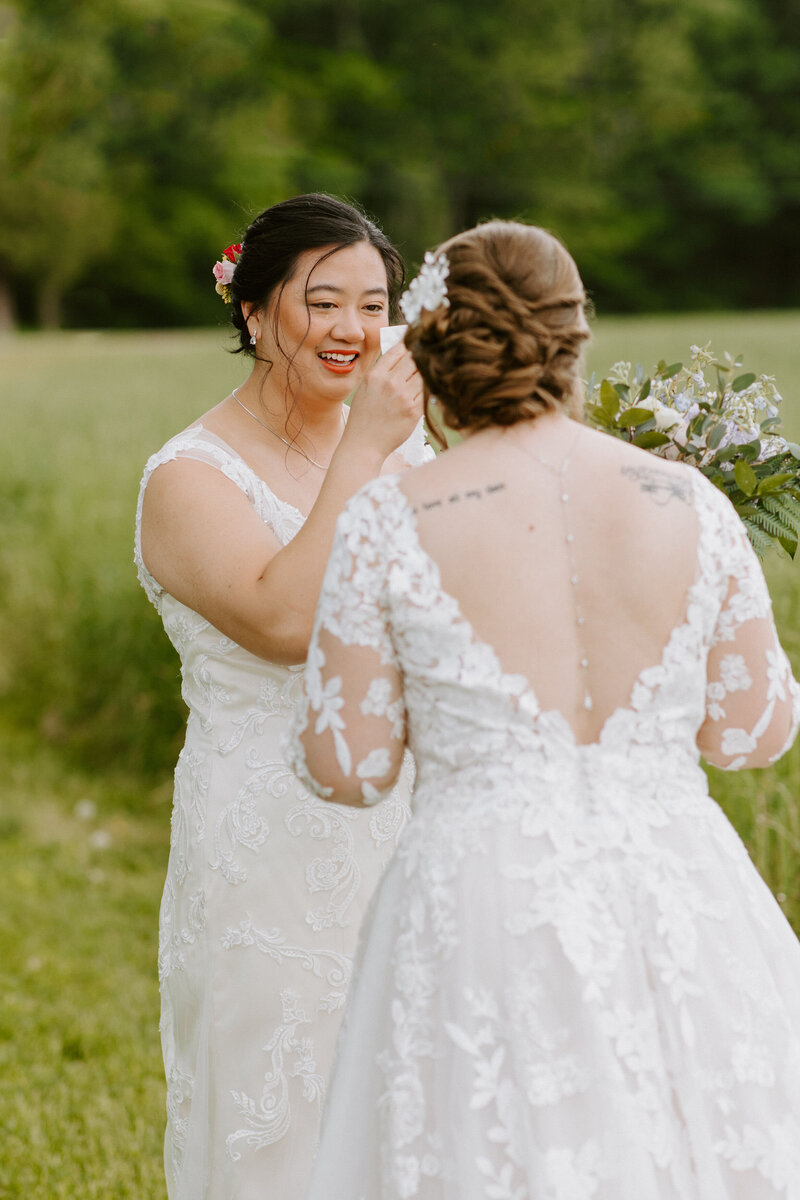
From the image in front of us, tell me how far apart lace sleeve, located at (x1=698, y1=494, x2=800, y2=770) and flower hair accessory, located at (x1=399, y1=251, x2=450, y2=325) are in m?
0.52

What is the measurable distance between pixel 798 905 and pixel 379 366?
263cm

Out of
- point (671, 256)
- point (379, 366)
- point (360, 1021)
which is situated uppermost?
point (379, 366)

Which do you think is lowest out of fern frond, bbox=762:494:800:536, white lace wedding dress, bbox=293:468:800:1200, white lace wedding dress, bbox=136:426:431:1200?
white lace wedding dress, bbox=136:426:431:1200

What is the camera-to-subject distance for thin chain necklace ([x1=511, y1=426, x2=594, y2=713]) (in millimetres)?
1757

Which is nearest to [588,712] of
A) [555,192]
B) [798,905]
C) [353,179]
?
[798,905]

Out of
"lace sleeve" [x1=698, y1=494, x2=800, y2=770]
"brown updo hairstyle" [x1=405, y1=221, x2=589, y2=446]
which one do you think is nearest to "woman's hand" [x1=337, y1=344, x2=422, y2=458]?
"brown updo hairstyle" [x1=405, y1=221, x2=589, y2=446]

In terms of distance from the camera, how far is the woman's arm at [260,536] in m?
2.34

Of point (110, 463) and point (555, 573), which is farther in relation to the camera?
point (110, 463)

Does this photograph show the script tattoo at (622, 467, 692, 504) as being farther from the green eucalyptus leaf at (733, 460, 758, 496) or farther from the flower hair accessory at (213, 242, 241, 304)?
the flower hair accessory at (213, 242, 241, 304)

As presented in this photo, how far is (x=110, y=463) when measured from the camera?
958 cm

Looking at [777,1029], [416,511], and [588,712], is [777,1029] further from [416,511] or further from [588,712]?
[416,511]

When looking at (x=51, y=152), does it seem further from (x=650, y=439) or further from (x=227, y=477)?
(x=650, y=439)

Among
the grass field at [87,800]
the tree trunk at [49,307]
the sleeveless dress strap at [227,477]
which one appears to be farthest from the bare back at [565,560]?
Result: the tree trunk at [49,307]

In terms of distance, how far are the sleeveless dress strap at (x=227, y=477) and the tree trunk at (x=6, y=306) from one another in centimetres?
3652
